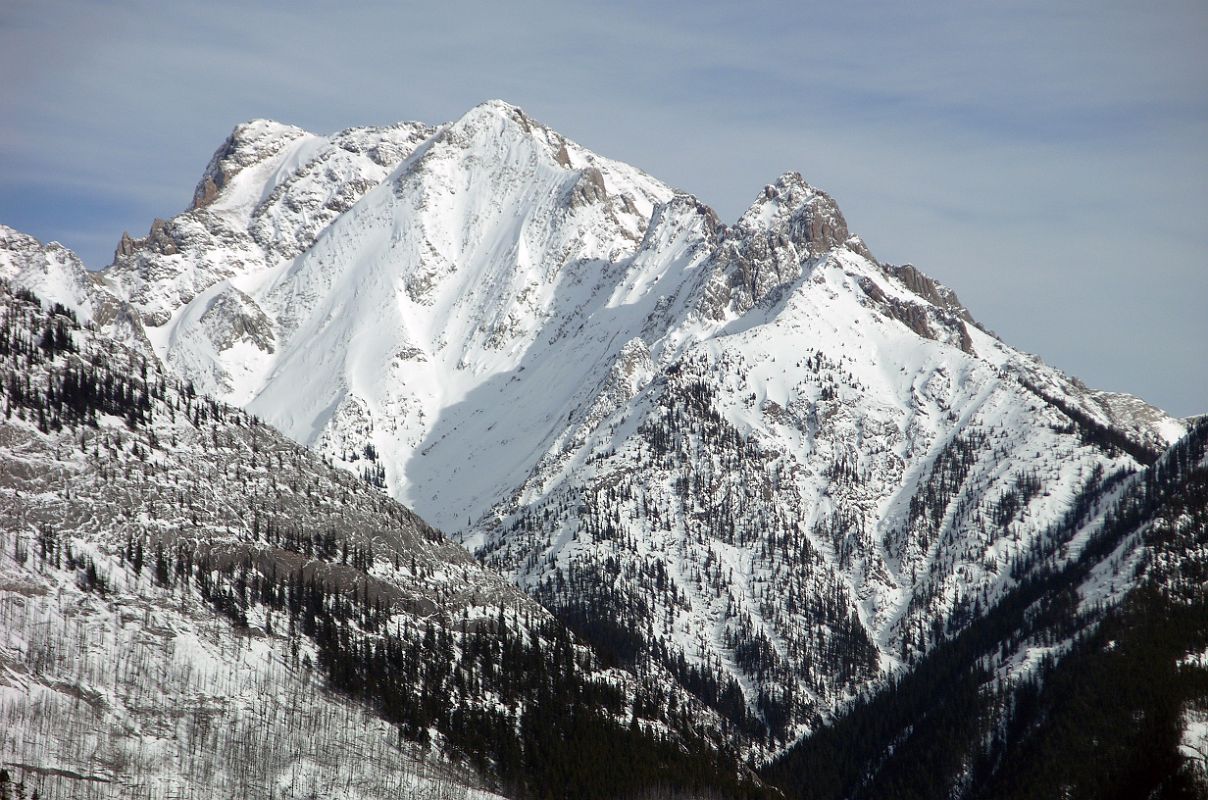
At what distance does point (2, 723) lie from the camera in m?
199

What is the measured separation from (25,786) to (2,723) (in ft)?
34.0

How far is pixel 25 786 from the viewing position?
193250 mm

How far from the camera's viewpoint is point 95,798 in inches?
7751

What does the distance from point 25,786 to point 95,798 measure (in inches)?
341

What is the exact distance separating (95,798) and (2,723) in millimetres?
15733
